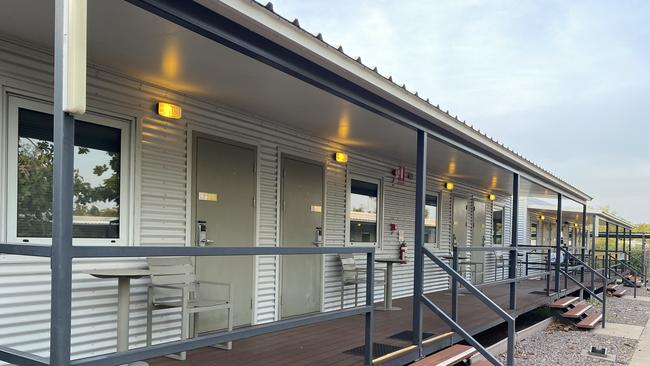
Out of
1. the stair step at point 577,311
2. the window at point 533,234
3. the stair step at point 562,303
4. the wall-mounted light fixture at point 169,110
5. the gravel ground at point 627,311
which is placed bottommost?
the gravel ground at point 627,311

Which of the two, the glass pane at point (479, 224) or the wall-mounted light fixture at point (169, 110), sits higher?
the wall-mounted light fixture at point (169, 110)

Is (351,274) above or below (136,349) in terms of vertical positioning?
below

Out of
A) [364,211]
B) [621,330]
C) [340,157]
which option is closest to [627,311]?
[621,330]

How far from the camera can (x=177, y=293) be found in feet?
14.6

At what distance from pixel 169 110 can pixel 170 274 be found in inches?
54.8

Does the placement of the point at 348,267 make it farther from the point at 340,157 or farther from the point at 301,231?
the point at 340,157

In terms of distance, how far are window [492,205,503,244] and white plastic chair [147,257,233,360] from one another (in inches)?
391

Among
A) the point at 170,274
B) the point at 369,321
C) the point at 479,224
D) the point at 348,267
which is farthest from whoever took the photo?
the point at 479,224

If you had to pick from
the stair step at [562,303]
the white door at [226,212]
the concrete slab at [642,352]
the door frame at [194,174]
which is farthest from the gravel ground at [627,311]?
the white door at [226,212]

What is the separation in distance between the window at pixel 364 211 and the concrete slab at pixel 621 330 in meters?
4.04

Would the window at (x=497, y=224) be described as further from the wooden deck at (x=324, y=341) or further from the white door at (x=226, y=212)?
the white door at (x=226, y=212)

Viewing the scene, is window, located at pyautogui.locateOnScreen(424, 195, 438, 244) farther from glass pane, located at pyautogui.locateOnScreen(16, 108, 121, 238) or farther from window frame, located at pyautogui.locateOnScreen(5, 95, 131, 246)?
glass pane, located at pyautogui.locateOnScreen(16, 108, 121, 238)

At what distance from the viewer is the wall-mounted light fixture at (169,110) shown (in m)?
4.33

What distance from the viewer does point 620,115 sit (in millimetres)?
40750
